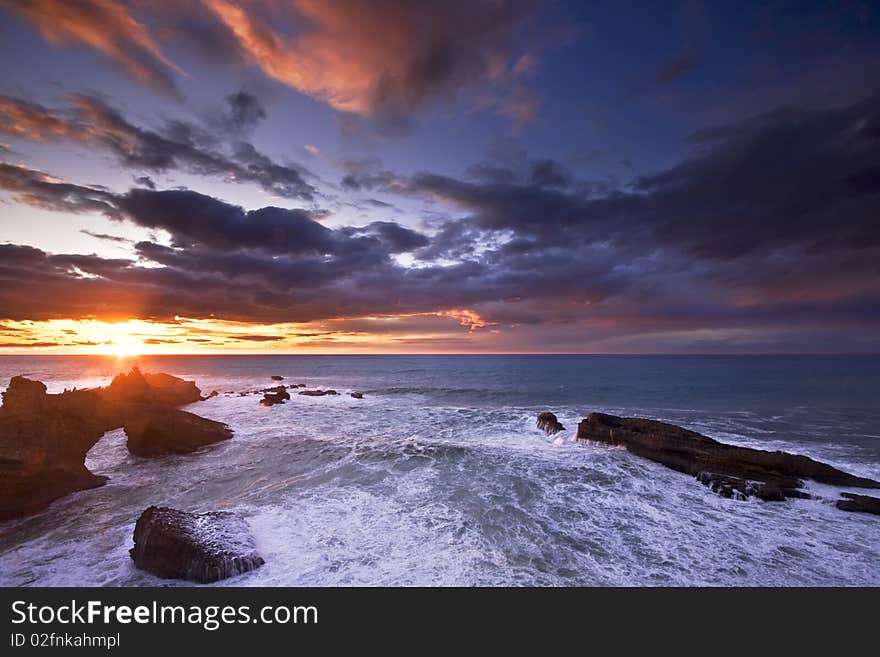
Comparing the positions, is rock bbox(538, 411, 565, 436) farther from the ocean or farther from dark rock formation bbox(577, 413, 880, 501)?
dark rock formation bbox(577, 413, 880, 501)

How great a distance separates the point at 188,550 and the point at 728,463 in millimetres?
22407

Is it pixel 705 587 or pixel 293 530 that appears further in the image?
pixel 293 530

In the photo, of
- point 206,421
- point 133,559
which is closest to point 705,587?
point 133,559

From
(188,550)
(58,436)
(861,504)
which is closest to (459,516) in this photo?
(188,550)

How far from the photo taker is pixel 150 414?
21.3 m

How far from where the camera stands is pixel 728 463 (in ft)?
55.6

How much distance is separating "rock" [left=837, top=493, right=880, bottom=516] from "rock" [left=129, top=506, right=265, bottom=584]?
70.0 feet

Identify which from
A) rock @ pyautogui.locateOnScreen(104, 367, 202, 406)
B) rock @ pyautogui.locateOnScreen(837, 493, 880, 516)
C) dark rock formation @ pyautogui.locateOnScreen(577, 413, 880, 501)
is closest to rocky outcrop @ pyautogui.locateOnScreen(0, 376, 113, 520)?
rock @ pyautogui.locateOnScreen(104, 367, 202, 406)

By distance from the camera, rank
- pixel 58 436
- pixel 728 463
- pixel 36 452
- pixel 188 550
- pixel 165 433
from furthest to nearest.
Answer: pixel 165 433
pixel 728 463
pixel 58 436
pixel 36 452
pixel 188 550

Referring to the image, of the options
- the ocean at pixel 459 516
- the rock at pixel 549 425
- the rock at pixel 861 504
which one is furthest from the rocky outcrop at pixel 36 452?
the rock at pixel 861 504

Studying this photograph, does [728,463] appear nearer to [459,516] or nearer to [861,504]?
[861,504]

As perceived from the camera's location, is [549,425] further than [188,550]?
Yes
